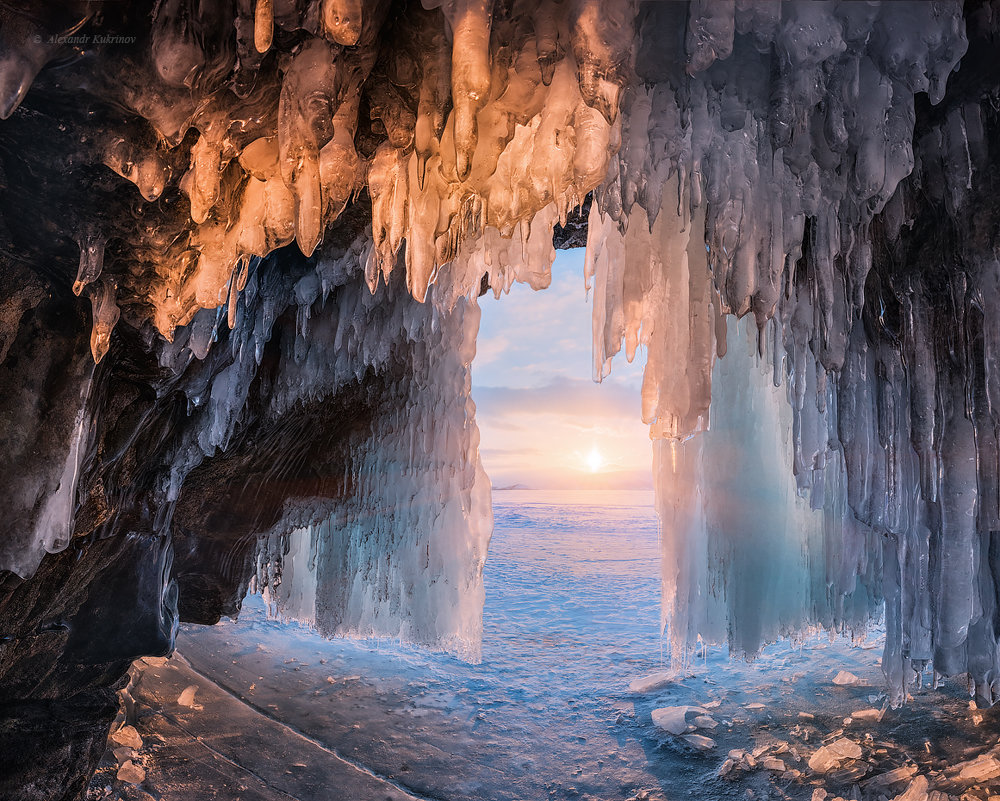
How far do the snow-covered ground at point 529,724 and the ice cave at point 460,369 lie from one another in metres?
0.06

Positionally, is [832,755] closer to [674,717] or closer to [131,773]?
[674,717]

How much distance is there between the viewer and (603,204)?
2.67m

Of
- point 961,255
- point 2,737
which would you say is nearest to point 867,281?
point 961,255

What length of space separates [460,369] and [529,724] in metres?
4.32

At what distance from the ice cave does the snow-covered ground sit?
6 centimetres

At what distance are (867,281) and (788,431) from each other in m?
3.48

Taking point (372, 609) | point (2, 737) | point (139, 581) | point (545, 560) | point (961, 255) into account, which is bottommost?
point (545, 560)

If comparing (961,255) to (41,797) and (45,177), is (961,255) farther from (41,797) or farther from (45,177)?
(41,797)

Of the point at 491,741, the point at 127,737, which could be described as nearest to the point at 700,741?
the point at 491,741

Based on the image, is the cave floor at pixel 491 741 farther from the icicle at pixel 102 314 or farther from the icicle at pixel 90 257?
the icicle at pixel 90 257

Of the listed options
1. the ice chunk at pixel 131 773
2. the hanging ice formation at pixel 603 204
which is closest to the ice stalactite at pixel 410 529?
the hanging ice formation at pixel 603 204

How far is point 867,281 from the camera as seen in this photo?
334 centimetres

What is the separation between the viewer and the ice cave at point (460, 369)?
182 cm

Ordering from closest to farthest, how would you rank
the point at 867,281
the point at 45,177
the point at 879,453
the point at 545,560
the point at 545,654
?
the point at 45,177
the point at 867,281
the point at 879,453
the point at 545,654
the point at 545,560
